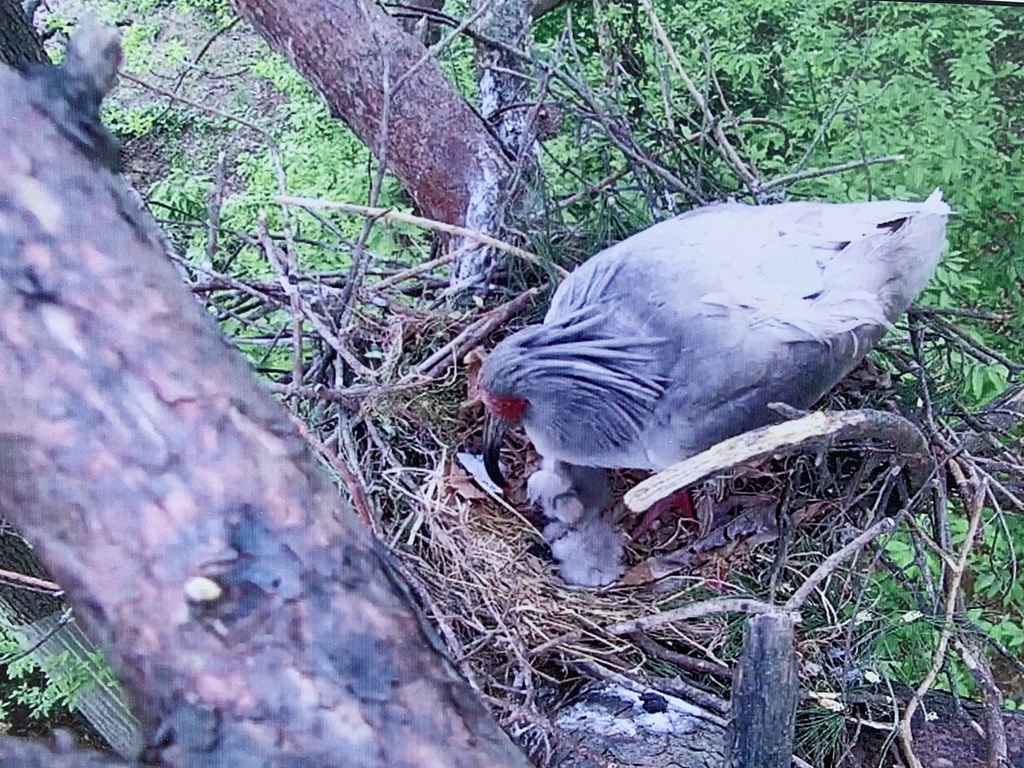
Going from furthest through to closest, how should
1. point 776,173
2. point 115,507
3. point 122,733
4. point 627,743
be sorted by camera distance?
point 776,173 < point 122,733 < point 627,743 < point 115,507

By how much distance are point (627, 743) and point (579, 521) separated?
0.51 m

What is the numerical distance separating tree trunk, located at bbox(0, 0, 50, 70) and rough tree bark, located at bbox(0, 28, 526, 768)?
1296 millimetres

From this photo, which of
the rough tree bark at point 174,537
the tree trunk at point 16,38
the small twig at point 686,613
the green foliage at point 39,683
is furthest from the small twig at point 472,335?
the rough tree bark at point 174,537

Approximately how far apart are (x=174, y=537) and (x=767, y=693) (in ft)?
1.87

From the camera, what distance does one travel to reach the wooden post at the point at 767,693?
93cm

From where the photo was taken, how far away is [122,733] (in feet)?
6.55

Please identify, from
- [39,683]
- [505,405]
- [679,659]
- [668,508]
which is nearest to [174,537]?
[679,659]

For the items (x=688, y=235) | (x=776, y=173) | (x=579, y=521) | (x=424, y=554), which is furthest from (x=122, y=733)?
(x=776, y=173)

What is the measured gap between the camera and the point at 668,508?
187 cm

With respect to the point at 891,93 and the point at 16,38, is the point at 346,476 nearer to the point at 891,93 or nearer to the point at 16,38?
the point at 16,38

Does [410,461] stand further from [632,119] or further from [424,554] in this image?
[632,119]

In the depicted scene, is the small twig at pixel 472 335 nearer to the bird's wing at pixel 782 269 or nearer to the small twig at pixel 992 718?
the bird's wing at pixel 782 269

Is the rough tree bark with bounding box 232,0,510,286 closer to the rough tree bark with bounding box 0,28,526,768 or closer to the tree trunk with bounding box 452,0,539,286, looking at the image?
the tree trunk with bounding box 452,0,539,286

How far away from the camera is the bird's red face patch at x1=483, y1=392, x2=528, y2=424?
1.70 metres
